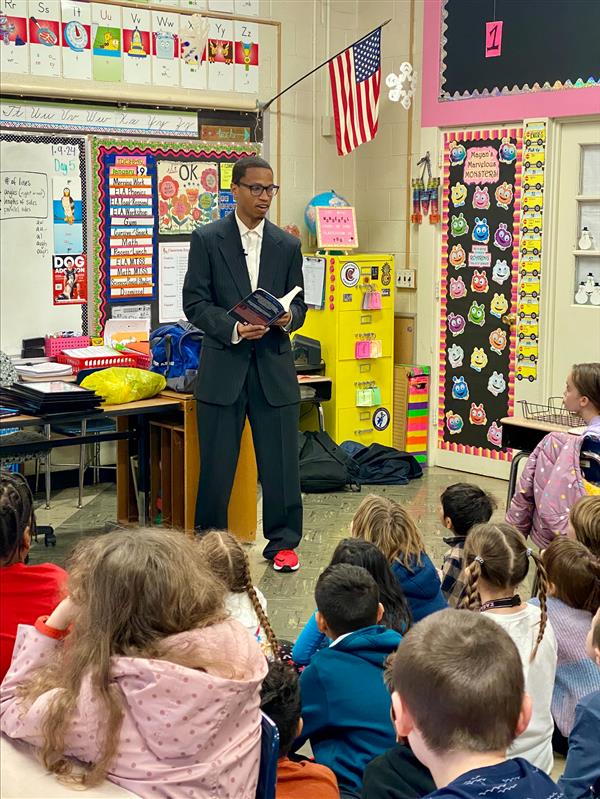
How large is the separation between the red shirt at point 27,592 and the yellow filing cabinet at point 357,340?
4.58 metres

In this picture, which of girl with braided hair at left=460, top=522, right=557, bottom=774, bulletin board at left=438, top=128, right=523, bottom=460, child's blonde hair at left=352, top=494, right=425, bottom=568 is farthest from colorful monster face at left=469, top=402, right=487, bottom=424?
girl with braided hair at left=460, top=522, right=557, bottom=774

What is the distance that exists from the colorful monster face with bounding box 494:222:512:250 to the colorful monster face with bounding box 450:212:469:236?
0.79 feet

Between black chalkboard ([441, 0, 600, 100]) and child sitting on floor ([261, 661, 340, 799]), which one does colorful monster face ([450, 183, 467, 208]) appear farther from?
child sitting on floor ([261, 661, 340, 799])

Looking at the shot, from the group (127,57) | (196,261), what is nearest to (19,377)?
(196,261)

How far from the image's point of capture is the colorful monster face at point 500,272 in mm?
6816

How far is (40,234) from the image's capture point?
243 inches

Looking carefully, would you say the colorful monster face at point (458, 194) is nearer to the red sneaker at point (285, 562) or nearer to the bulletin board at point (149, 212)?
the bulletin board at point (149, 212)

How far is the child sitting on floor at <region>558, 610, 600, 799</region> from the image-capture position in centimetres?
227

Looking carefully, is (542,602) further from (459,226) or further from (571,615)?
(459,226)

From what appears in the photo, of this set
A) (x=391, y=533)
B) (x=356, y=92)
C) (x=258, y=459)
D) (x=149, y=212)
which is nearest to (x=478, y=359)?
(x=356, y=92)

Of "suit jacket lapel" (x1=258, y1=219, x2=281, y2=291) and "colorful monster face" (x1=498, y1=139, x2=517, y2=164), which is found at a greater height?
"colorful monster face" (x1=498, y1=139, x2=517, y2=164)

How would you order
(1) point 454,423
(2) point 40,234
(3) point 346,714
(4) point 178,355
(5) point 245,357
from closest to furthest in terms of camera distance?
(3) point 346,714 → (5) point 245,357 → (4) point 178,355 → (2) point 40,234 → (1) point 454,423

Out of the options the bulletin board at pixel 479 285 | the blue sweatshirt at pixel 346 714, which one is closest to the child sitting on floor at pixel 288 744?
the blue sweatshirt at pixel 346 714

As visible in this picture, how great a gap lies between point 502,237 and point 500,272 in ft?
0.71
